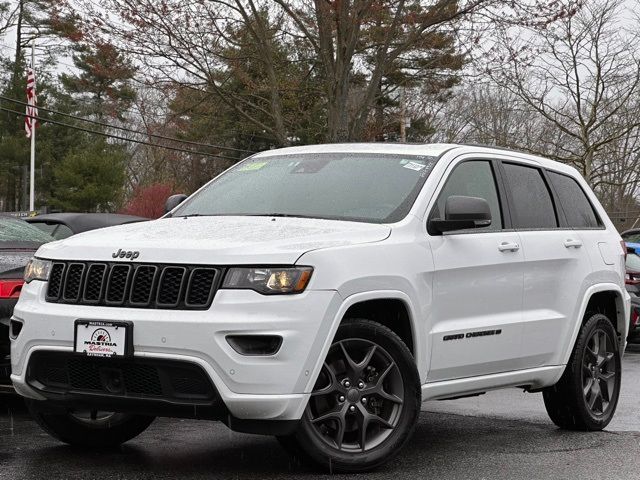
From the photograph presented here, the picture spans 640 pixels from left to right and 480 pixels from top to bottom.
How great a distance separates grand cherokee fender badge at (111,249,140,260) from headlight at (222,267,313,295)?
502 millimetres

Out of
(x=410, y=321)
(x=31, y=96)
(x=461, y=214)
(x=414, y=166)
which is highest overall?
(x=31, y=96)

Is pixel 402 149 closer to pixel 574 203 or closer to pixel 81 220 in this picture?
pixel 574 203

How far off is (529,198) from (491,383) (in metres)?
1.39

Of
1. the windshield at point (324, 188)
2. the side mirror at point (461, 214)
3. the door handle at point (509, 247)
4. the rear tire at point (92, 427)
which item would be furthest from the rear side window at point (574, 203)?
the rear tire at point (92, 427)

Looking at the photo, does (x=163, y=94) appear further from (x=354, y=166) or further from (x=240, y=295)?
(x=240, y=295)

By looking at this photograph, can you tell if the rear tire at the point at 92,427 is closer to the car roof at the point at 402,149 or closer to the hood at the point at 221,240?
the hood at the point at 221,240

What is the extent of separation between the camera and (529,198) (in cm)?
733

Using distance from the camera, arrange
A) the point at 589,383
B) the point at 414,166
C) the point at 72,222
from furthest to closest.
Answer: the point at 72,222
the point at 589,383
the point at 414,166

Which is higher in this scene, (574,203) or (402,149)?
(402,149)

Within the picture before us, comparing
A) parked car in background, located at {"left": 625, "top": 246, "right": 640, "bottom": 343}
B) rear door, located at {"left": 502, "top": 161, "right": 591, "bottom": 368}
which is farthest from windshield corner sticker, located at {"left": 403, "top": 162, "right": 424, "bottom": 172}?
parked car in background, located at {"left": 625, "top": 246, "right": 640, "bottom": 343}

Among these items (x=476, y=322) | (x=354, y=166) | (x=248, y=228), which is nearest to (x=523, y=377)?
(x=476, y=322)

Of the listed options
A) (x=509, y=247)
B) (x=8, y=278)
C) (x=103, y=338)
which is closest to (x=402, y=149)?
(x=509, y=247)

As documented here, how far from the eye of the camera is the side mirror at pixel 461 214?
20.0 feet

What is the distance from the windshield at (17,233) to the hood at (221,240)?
2.59 meters
